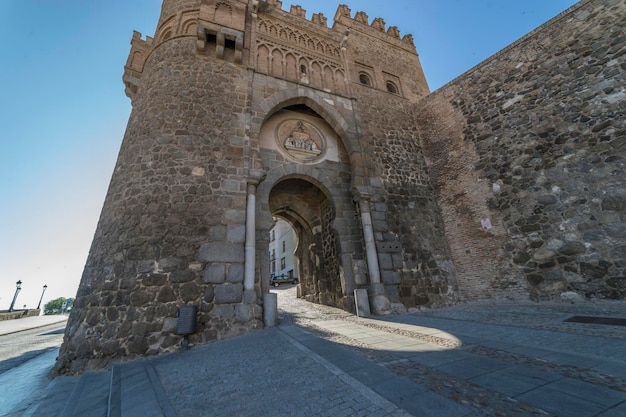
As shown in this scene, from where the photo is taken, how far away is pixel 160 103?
7.13 metres

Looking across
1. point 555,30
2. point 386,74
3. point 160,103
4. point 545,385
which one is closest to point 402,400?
point 545,385

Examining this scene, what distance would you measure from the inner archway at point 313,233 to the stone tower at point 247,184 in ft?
0.26

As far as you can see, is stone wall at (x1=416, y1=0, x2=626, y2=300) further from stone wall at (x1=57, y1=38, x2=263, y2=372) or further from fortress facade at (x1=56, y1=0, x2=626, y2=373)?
stone wall at (x1=57, y1=38, x2=263, y2=372)

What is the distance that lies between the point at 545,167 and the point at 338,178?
6.13 m

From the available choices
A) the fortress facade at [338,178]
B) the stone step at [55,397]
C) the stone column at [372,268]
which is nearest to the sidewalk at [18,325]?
the stone step at [55,397]

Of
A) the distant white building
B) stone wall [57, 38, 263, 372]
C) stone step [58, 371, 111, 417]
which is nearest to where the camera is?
stone step [58, 371, 111, 417]

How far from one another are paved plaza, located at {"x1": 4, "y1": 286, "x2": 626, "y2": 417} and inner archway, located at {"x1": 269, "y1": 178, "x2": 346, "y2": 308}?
4.37 meters

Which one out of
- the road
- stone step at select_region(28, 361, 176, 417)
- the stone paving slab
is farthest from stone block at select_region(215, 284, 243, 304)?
the road

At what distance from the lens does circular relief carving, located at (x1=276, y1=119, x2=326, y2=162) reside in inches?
346

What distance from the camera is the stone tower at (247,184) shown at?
5359 mm

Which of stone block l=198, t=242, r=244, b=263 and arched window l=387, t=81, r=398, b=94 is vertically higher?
arched window l=387, t=81, r=398, b=94

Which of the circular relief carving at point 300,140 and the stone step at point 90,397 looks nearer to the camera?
the stone step at point 90,397

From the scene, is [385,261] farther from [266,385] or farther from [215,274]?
[266,385]

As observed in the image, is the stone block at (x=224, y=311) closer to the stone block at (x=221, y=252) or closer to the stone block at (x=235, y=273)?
the stone block at (x=235, y=273)
